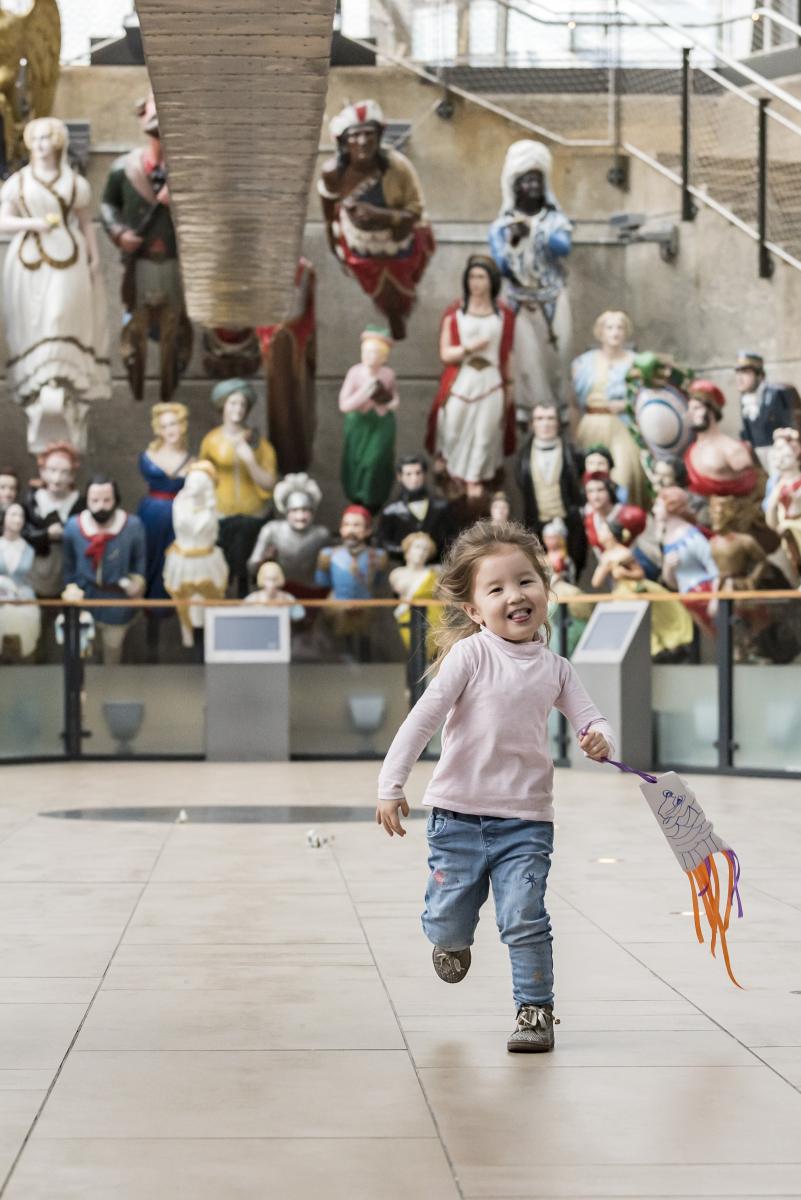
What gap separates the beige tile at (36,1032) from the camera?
164 inches

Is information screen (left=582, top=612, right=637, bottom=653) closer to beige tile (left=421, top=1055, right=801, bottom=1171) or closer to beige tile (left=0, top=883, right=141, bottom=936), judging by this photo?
beige tile (left=0, top=883, right=141, bottom=936)

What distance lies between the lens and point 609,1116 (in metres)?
3.68

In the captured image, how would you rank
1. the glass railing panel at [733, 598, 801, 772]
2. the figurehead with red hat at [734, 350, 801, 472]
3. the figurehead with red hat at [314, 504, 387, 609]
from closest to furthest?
the glass railing panel at [733, 598, 801, 772], the figurehead with red hat at [734, 350, 801, 472], the figurehead with red hat at [314, 504, 387, 609]

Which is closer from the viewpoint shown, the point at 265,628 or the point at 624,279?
the point at 265,628

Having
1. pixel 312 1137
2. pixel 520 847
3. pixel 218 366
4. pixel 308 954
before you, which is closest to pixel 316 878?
pixel 308 954

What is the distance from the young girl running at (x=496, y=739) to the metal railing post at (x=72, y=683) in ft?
33.7

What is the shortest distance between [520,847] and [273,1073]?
2.46 ft

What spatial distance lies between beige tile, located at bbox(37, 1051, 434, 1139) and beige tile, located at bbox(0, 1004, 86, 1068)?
7 centimetres

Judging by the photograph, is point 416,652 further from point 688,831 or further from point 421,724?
point 421,724

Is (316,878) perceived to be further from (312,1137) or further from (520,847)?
(312,1137)

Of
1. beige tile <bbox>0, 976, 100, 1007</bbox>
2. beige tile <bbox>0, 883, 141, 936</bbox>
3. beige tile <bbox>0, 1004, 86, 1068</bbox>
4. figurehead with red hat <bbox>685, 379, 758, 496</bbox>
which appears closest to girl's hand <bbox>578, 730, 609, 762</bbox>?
beige tile <bbox>0, 1004, 86, 1068</bbox>

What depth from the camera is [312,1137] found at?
3506 millimetres

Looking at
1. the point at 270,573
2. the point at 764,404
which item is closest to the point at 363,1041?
the point at 764,404

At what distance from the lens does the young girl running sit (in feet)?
14.5
